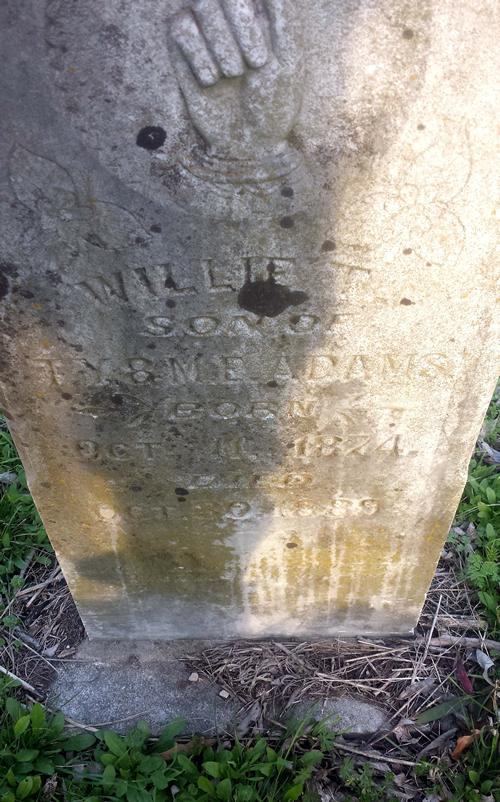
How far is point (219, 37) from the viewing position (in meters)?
1.03

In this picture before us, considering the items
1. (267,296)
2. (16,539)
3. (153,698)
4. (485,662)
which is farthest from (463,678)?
(16,539)

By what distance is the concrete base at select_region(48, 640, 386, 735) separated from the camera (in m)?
1.99

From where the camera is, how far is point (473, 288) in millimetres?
1338

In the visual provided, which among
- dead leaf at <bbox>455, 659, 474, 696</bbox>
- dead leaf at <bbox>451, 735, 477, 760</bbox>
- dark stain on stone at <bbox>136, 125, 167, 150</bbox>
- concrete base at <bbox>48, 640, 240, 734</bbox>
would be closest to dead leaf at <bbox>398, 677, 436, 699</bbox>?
dead leaf at <bbox>455, 659, 474, 696</bbox>

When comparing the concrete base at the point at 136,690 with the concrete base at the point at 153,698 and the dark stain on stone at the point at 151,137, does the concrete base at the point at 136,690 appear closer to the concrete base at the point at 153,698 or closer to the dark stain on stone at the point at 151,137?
the concrete base at the point at 153,698

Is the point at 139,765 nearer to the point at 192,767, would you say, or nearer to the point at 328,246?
the point at 192,767

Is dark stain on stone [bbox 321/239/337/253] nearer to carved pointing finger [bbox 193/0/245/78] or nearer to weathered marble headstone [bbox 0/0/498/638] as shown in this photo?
weathered marble headstone [bbox 0/0/498/638]

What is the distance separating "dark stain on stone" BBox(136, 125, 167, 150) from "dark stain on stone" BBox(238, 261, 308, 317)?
0.99 ft

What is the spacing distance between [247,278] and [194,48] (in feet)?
1.45

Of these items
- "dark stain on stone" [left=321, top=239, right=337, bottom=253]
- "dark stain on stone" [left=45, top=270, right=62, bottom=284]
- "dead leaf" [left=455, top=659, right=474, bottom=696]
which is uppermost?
"dark stain on stone" [left=321, top=239, right=337, bottom=253]

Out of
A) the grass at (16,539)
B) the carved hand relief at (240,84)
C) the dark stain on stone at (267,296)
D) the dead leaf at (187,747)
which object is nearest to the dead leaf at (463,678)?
the dead leaf at (187,747)

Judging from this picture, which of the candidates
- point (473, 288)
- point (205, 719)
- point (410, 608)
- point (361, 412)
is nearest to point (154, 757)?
point (205, 719)

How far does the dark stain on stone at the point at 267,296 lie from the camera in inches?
51.9

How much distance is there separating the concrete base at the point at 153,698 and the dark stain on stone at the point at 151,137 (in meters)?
1.72
